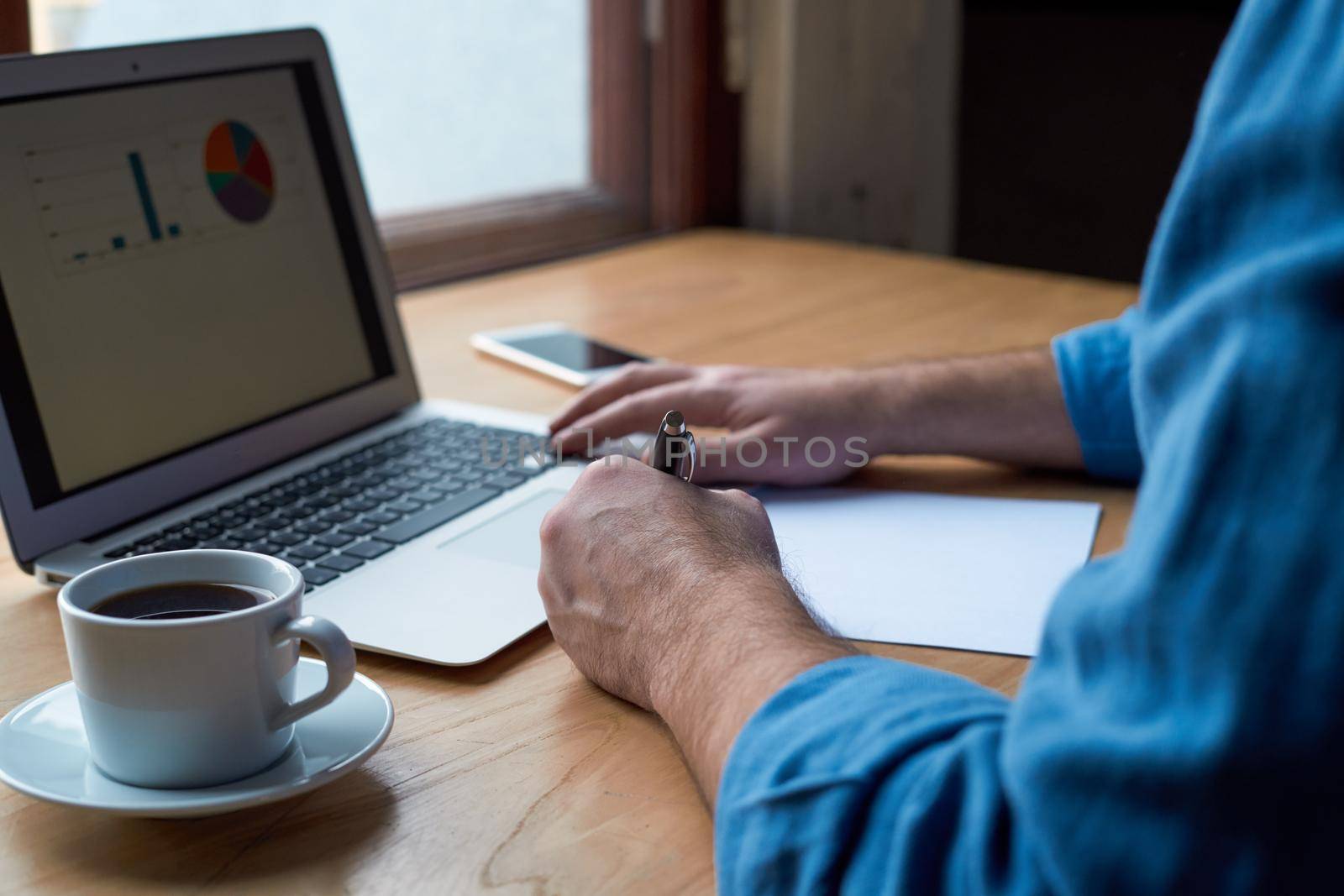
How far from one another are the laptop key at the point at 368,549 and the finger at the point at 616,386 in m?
0.21

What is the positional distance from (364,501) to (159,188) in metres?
0.25

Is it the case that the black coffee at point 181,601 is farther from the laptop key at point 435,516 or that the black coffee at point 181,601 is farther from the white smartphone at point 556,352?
the white smartphone at point 556,352

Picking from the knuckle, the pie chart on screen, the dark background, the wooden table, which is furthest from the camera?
the dark background

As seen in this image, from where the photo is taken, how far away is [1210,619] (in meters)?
0.38

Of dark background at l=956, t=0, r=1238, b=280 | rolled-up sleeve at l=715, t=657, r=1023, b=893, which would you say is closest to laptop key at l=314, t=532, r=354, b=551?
rolled-up sleeve at l=715, t=657, r=1023, b=893

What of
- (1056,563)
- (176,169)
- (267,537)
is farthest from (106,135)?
(1056,563)

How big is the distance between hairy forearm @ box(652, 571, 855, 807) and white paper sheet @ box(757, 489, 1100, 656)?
0.13 metres

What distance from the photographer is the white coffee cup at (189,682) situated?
0.50m

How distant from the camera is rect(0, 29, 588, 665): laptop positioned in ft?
2.43

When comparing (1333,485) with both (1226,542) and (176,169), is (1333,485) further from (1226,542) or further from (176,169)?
(176,169)

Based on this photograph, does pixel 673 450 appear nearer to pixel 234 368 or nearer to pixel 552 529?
pixel 552 529

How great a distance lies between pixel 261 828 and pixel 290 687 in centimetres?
6

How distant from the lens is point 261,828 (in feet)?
1.73

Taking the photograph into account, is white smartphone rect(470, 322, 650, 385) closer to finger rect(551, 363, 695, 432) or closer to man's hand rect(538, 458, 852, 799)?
finger rect(551, 363, 695, 432)
